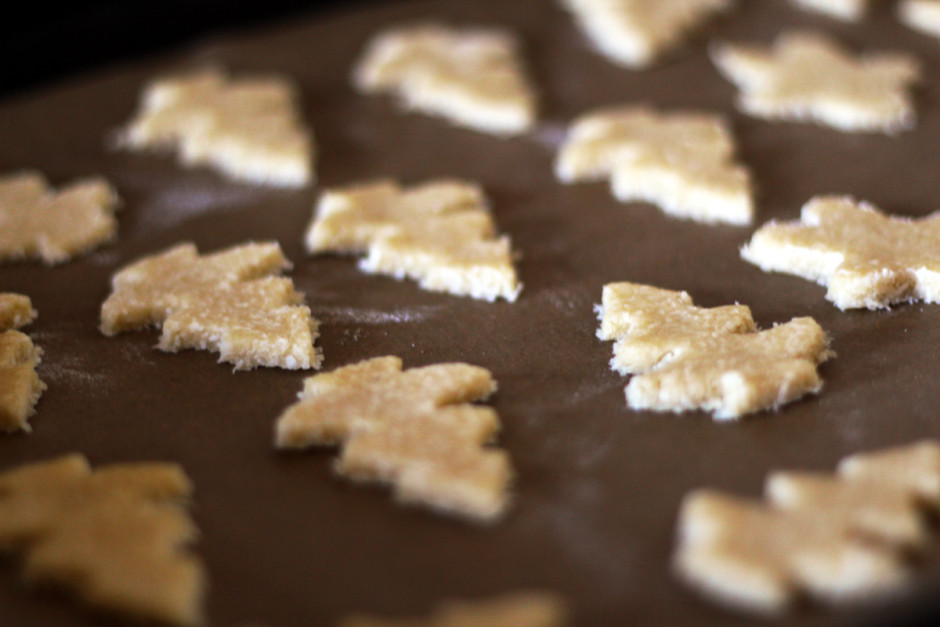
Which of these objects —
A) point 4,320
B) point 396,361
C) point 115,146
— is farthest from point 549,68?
point 4,320

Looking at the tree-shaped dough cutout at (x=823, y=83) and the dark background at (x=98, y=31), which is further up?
the tree-shaped dough cutout at (x=823, y=83)

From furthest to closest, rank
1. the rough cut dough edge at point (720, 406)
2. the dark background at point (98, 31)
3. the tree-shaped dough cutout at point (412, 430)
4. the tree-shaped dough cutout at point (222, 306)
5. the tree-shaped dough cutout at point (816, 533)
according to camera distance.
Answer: the dark background at point (98, 31) → the tree-shaped dough cutout at point (222, 306) → the rough cut dough edge at point (720, 406) → the tree-shaped dough cutout at point (412, 430) → the tree-shaped dough cutout at point (816, 533)

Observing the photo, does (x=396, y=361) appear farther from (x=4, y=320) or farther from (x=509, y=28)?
(x=509, y=28)

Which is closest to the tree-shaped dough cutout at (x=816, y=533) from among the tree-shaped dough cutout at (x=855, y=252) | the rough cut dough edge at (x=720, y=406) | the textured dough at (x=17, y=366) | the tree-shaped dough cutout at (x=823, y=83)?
the rough cut dough edge at (x=720, y=406)

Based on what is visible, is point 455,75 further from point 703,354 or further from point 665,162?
point 703,354

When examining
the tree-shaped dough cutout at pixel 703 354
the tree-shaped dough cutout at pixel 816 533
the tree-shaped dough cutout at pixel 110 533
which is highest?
the tree-shaped dough cutout at pixel 816 533

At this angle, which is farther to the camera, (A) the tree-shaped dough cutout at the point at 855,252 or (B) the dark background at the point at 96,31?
(B) the dark background at the point at 96,31

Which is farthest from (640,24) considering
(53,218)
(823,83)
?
(53,218)

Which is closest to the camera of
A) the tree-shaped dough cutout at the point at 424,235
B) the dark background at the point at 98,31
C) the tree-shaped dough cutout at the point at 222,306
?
the tree-shaped dough cutout at the point at 222,306

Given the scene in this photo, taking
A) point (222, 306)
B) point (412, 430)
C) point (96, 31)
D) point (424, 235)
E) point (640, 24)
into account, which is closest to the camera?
point (412, 430)

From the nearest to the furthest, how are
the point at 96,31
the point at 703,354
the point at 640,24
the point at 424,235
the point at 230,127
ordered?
1. the point at 703,354
2. the point at 424,235
3. the point at 230,127
4. the point at 640,24
5. the point at 96,31

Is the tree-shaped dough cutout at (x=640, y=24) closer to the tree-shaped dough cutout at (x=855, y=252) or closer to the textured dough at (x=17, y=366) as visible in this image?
the tree-shaped dough cutout at (x=855, y=252)
